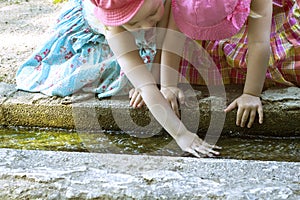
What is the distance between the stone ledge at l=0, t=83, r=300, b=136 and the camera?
234 cm

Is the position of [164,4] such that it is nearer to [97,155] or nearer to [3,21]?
[97,155]

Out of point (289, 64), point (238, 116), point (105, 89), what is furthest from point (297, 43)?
point (105, 89)

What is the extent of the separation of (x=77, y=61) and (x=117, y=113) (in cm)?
41

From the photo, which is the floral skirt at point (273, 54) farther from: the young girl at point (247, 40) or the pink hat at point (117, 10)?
the pink hat at point (117, 10)

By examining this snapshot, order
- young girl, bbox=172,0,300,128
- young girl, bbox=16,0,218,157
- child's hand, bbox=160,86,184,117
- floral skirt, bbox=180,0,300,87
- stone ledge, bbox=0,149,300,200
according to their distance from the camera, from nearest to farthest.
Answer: stone ledge, bbox=0,149,300,200 < young girl, bbox=16,0,218,157 < young girl, bbox=172,0,300,128 < child's hand, bbox=160,86,184,117 < floral skirt, bbox=180,0,300,87

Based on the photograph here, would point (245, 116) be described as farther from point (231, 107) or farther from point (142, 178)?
point (142, 178)

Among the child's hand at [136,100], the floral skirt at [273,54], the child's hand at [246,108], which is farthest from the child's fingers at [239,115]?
the child's hand at [136,100]

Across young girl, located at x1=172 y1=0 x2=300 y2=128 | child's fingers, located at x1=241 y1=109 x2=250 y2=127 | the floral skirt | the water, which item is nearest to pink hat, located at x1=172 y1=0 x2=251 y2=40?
young girl, located at x1=172 y1=0 x2=300 y2=128

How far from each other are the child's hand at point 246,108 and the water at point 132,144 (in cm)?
10

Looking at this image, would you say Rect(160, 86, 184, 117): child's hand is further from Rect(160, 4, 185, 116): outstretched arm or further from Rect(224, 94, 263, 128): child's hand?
Rect(224, 94, 263, 128): child's hand

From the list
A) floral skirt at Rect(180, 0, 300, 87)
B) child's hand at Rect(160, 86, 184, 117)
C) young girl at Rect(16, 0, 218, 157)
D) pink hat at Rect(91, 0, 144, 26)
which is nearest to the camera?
pink hat at Rect(91, 0, 144, 26)

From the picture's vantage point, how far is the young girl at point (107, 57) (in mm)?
2143

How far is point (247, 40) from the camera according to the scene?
2.52m

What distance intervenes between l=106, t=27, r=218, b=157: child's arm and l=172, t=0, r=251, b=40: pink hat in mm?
232
